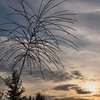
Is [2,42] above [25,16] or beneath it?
beneath

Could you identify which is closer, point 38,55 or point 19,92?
point 38,55

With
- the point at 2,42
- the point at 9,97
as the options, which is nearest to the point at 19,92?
the point at 9,97

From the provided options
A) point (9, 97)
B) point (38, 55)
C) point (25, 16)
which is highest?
point (9, 97)

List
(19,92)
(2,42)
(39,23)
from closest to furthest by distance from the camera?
(39,23) < (2,42) < (19,92)

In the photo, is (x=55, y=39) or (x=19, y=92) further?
(x=19, y=92)

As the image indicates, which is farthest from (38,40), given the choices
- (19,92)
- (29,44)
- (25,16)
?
(19,92)

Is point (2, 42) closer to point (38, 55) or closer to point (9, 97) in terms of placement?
point (38, 55)

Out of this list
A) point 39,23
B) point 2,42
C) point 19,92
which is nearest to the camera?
point 39,23

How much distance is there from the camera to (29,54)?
2.19 metres

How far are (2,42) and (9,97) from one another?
195 ft

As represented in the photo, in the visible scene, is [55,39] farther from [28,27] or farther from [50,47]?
[28,27]

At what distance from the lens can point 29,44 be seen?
2.09 meters

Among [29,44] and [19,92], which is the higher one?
[19,92]

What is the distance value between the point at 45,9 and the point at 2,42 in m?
0.57
